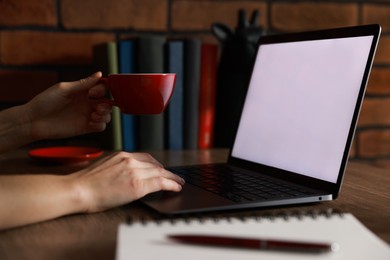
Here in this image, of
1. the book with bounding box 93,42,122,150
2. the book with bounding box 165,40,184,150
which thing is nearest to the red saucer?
the book with bounding box 93,42,122,150

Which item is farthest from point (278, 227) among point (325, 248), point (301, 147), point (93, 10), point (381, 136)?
point (381, 136)

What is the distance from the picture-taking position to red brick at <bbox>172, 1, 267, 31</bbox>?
1577mm

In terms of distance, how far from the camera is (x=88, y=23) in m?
1.51

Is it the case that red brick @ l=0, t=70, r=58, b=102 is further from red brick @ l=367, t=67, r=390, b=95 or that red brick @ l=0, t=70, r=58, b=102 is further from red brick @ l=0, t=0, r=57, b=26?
red brick @ l=367, t=67, r=390, b=95

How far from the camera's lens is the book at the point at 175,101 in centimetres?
140

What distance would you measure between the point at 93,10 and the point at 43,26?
0.14m

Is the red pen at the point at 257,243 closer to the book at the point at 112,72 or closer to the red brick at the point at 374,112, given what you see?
the book at the point at 112,72

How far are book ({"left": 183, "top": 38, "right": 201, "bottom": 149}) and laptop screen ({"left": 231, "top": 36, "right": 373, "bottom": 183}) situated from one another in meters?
0.35

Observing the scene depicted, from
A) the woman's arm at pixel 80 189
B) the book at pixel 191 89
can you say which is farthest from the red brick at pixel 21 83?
the woman's arm at pixel 80 189

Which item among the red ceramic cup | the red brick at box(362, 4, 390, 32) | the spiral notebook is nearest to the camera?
the spiral notebook

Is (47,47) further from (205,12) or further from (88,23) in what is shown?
(205,12)

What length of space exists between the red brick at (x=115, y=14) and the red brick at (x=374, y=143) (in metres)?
0.72

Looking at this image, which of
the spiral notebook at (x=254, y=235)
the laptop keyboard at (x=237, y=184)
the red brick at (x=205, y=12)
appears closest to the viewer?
the spiral notebook at (x=254, y=235)

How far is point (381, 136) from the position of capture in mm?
1781
